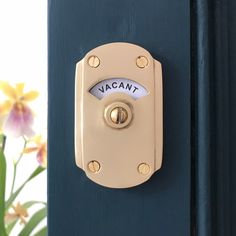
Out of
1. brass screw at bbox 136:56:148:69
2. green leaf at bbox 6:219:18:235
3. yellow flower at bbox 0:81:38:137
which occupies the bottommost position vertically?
green leaf at bbox 6:219:18:235

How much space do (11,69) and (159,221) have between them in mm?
552

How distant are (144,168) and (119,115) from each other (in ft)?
0.14

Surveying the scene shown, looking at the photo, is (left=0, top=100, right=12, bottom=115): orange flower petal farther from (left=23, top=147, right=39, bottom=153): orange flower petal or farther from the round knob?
the round knob

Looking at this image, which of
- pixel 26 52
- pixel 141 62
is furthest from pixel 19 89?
pixel 141 62

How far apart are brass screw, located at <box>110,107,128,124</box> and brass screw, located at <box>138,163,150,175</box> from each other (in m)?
0.03

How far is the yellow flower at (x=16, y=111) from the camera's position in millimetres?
612

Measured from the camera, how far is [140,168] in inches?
11.4

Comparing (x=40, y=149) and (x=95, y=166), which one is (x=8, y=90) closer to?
(x=40, y=149)

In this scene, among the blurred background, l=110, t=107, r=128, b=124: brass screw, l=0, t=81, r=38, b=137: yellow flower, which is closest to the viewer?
l=110, t=107, r=128, b=124: brass screw

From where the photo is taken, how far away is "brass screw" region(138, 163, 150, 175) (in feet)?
0.95

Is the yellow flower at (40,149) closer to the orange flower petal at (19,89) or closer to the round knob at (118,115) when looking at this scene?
the orange flower petal at (19,89)

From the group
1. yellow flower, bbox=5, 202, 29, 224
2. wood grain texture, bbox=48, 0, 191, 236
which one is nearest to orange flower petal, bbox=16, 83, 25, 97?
yellow flower, bbox=5, 202, 29, 224

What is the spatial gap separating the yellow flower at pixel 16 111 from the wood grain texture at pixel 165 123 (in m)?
0.33
